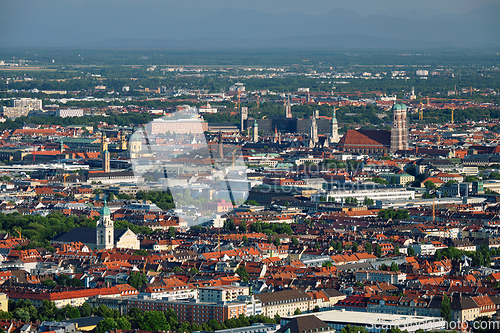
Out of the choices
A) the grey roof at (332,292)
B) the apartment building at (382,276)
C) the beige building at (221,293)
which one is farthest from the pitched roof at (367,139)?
the beige building at (221,293)

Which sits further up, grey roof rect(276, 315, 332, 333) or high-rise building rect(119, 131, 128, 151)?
grey roof rect(276, 315, 332, 333)

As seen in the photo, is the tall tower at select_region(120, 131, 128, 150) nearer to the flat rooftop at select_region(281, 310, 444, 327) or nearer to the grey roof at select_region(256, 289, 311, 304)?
the grey roof at select_region(256, 289, 311, 304)

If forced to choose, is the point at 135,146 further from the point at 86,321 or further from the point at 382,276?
the point at 86,321

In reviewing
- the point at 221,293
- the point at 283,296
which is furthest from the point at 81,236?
the point at 283,296

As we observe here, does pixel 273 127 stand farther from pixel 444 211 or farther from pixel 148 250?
pixel 148 250

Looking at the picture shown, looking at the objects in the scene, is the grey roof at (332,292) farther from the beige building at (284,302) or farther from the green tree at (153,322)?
the green tree at (153,322)

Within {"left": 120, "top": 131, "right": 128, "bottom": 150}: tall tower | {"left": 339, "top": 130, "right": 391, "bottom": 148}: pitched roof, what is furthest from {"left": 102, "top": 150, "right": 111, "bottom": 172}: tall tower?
{"left": 339, "top": 130, "right": 391, "bottom": 148}: pitched roof

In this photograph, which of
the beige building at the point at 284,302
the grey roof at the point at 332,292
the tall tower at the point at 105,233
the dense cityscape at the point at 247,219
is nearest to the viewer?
the dense cityscape at the point at 247,219
